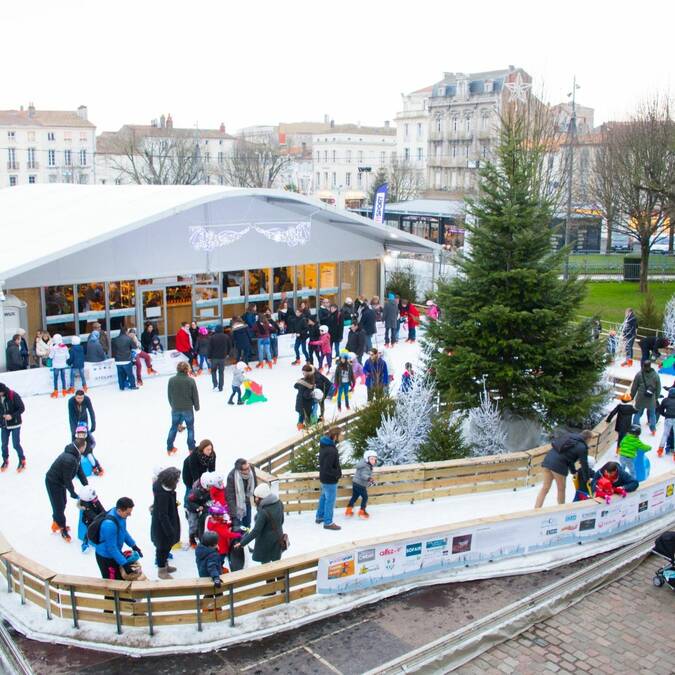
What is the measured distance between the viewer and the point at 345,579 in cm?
867

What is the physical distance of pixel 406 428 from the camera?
40.8ft

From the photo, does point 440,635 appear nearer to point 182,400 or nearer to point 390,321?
point 182,400

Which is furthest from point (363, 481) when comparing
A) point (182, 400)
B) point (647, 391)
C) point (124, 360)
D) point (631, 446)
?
point (124, 360)

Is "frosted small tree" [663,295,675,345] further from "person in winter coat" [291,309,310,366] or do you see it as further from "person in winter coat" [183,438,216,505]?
"person in winter coat" [183,438,216,505]

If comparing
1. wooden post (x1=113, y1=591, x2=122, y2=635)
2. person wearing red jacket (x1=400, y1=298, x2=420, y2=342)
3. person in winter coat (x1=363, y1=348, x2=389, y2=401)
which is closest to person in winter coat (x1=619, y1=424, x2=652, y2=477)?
person in winter coat (x1=363, y1=348, x2=389, y2=401)

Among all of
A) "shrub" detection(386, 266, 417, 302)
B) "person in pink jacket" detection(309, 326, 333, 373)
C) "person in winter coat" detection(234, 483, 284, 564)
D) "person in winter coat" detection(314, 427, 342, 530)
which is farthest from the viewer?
"shrub" detection(386, 266, 417, 302)

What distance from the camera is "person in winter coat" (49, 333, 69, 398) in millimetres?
15922

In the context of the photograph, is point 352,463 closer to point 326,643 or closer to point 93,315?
point 326,643

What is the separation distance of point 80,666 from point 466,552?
4424mm

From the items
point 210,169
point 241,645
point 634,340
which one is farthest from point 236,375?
point 210,169

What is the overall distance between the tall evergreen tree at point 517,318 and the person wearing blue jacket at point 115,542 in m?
6.60

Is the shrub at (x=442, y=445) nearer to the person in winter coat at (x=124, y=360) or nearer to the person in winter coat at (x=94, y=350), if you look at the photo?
the person in winter coat at (x=124, y=360)

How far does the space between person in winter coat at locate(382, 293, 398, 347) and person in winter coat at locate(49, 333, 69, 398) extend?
8.54 m

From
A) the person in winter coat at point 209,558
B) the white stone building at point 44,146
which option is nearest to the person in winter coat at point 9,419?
the person in winter coat at point 209,558
